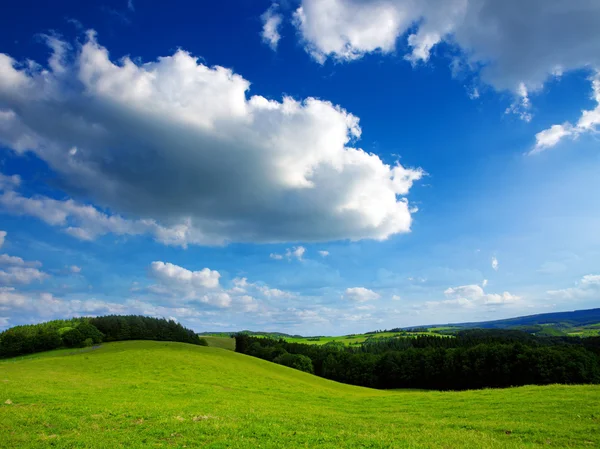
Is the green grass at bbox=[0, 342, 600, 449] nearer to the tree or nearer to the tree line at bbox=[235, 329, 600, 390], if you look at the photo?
the tree line at bbox=[235, 329, 600, 390]

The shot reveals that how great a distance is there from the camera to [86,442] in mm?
15914

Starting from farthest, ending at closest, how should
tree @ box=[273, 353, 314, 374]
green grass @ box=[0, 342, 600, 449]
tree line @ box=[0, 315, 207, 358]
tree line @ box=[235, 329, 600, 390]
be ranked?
tree @ box=[273, 353, 314, 374] → tree line @ box=[235, 329, 600, 390] → tree line @ box=[0, 315, 207, 358] → green grass @ box=[0, 342, 600, 449]

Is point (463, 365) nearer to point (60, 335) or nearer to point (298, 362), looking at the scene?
point (298, 362)

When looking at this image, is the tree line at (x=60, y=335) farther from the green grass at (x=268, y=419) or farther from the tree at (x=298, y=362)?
the green grass at (x=268, y=419)

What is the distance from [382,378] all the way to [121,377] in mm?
95362

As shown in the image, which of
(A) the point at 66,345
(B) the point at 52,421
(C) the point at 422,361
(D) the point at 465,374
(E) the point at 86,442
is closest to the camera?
(E) the point at 86,442

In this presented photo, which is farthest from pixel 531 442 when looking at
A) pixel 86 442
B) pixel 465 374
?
pixel 465 374

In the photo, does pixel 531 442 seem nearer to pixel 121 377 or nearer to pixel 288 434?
pixel 288 434

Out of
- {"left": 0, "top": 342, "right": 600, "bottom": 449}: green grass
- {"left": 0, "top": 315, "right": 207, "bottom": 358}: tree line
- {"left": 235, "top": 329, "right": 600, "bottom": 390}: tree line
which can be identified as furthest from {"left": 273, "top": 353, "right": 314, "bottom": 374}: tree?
{"left": 0, "top": 342, "right": 600, "bottom": 449}: green grass

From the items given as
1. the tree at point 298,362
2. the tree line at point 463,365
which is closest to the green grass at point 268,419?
the tree line at point 463,365

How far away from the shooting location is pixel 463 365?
98.9m

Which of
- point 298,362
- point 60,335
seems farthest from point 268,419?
point 298,362

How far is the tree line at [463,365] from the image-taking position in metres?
81.4

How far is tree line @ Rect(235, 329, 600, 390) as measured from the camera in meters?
81.4
